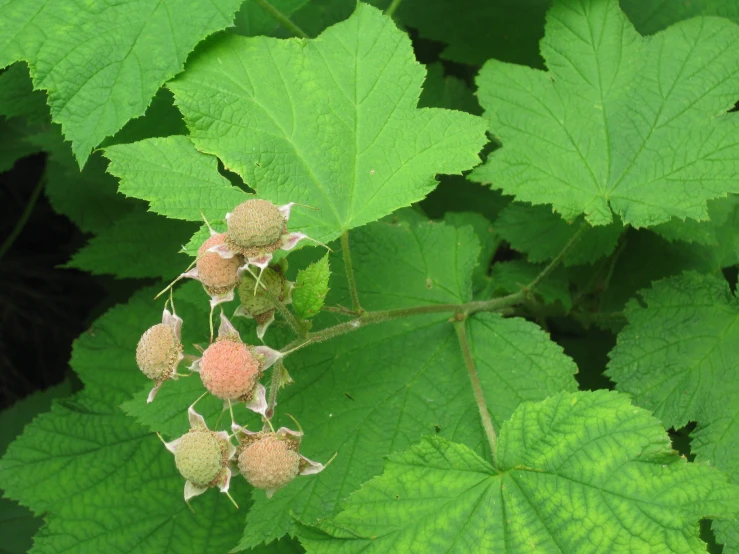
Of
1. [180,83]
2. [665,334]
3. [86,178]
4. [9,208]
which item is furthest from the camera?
[9,208]

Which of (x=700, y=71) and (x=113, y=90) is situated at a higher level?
(x=700, y=71)

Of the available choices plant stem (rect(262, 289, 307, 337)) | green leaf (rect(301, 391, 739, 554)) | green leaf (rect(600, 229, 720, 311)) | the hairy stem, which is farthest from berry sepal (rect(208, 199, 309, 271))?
green leaf (rect(600, 229, 720, 311))

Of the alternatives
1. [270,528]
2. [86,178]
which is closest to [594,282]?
[270,528]

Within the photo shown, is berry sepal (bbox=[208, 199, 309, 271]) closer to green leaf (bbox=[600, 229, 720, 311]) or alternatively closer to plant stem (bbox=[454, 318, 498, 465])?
plant stem (bbox=[454, 318, 498, 465])

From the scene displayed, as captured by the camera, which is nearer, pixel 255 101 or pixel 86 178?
pixel 255 101

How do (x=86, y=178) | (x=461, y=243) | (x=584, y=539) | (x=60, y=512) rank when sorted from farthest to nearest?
(x=86, y=178)
(x=60, y=512)
(x=461, y=243)
(x=584, y=539)

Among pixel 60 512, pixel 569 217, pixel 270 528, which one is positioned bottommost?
pixel 60 512

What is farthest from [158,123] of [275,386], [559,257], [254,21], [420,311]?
[559,257]

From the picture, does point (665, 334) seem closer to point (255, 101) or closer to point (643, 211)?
point (643, 211)
